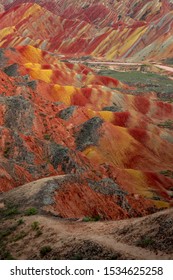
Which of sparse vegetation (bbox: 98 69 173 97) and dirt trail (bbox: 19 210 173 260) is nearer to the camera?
dirt trail (bbox: 19 210 173 260)

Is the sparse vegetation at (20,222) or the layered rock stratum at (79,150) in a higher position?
the sparse vegetation at (20,222)

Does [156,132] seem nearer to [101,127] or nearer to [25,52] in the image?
[101,127]

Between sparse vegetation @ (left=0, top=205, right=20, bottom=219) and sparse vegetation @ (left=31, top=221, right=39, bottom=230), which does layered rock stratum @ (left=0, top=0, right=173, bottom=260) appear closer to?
sparse vegetation @ (left=0, top=205, right=20, bottom=219)

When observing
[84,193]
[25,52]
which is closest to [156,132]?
[84,193]

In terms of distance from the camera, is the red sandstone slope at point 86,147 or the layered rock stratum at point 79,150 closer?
the layered rock stratum at point 79,150

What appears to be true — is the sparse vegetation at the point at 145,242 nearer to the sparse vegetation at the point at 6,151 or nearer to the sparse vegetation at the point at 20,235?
the sparse vegetation at the point at 20,235

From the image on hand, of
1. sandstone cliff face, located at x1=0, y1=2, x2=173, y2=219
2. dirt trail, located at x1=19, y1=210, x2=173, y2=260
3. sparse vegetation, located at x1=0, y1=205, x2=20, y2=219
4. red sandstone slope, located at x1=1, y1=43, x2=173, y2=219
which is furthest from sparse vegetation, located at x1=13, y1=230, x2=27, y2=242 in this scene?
red sandstone slope, located at x1=1, y1=43, x2=173, y2=219

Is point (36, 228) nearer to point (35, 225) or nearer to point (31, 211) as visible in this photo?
point (35, 225)

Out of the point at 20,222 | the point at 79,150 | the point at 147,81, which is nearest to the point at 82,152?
the point at 79,150

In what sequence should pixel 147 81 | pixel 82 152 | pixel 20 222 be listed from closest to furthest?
pixel 20 222
pixel 82 152
pixel 147 81

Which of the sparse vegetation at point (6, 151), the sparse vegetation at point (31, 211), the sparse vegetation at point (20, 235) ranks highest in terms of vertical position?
the sparse vegetation at point (20, 235)

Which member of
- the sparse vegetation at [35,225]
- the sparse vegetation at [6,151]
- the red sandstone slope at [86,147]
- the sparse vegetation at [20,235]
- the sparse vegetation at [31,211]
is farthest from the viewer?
the sparse vegetation at [6,151]

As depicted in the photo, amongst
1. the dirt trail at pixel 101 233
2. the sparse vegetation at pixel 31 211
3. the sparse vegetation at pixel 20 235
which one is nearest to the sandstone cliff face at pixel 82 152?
the sparse vegetation at pixel 31 211
